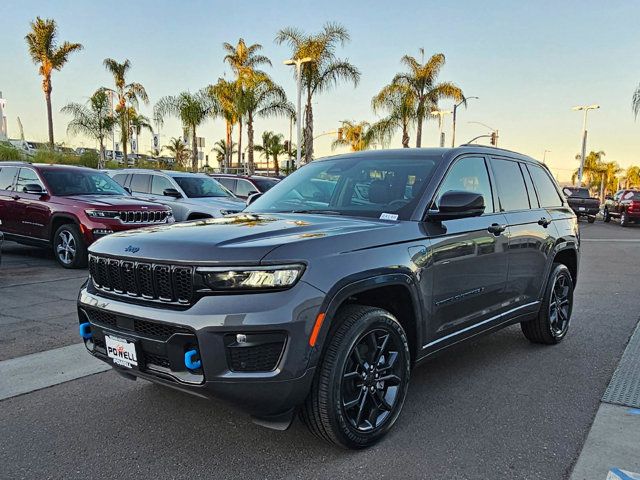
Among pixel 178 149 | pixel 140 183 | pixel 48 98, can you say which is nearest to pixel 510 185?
pixel 140 183

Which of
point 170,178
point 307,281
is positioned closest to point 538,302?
point 307,281

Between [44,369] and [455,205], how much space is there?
3435 mm

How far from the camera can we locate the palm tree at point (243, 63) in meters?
30.8

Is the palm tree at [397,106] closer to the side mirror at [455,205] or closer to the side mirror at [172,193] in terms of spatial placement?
the side mirror at [172,193]

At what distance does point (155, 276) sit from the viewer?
2799 mm

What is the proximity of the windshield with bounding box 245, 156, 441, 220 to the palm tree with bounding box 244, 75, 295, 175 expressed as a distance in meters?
26.4

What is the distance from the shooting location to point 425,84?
3297 cm

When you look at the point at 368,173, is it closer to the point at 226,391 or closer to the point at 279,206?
the point at 279,206

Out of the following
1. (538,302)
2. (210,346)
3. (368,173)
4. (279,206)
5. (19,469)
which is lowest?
(19,469)

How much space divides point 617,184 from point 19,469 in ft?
394

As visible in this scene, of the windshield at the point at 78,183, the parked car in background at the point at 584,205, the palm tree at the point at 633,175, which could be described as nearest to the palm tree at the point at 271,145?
the parked car in background at the point at 584,205

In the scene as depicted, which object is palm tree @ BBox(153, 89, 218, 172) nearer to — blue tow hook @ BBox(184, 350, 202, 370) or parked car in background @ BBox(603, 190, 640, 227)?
parked car in background @ BBox(603, 190, 640, 227)

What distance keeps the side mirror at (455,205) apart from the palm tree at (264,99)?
27.3 m

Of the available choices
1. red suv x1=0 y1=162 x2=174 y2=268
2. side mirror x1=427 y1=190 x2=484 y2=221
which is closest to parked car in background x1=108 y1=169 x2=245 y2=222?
red suv x1=0 y1=162 x2=174 y2=268
